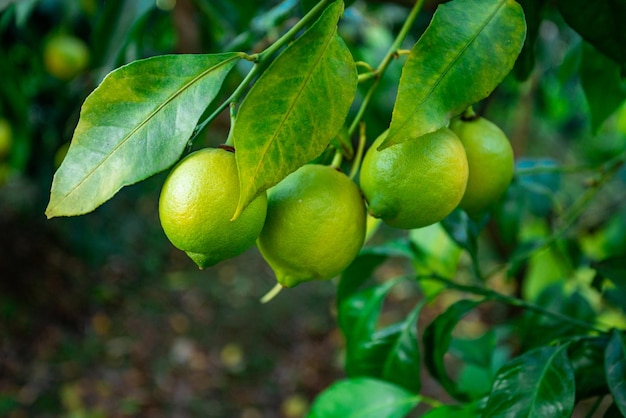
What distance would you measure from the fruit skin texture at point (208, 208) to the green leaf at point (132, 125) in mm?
19

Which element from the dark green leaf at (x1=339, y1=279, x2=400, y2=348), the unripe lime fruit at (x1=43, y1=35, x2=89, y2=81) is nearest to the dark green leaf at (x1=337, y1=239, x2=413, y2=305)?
the dark green leaf at (x1=339, y1=279, x2=400, y2=348)

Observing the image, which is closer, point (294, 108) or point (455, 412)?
point (294, 108)

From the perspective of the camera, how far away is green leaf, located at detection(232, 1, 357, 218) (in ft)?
1.20

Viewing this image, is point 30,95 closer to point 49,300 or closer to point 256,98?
point 49,300

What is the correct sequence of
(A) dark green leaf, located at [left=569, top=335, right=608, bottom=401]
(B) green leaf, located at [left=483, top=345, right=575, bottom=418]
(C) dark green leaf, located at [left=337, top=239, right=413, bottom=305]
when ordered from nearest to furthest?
(B) green leaf, located at [left=483, top=345, right=575, bottom=418], (A) dark green leaf, located at [left=569, top=335, right=608, bottom=401], (C) dark green leaf, located at [left=337, top=239, right=413, bottom=305]

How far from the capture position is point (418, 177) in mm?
422

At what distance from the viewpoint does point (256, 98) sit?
373 millimetres

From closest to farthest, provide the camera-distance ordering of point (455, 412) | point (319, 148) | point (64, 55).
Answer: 1. point (319, 148)
2. point (455, 412)
3. point (64, 55)

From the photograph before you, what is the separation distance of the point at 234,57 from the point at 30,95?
1795 millimetres

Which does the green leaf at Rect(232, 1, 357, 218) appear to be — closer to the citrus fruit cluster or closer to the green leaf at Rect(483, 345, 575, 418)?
the citrus fruit cluster

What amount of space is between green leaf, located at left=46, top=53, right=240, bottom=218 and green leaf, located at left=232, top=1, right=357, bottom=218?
43 mm

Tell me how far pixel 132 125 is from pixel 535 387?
38 centimetres

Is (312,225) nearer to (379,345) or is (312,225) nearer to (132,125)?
(132,125)

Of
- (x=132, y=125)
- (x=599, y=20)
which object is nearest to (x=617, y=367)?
(x=599, y=20)
